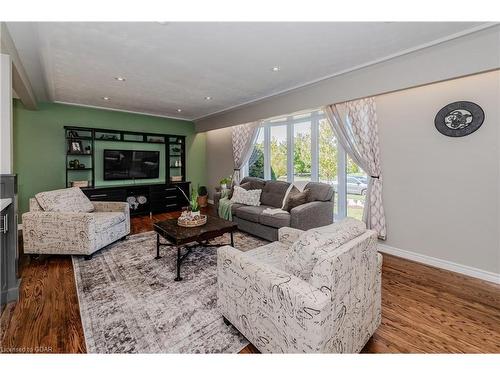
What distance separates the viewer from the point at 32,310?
2092 mm

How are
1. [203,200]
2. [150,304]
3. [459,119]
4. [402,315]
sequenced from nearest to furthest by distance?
1. [402,315]
2. [150,304]
3. [459,119]
4. [203,200]

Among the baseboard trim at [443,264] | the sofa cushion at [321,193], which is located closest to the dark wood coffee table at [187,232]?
the sofa cushion at [321,193]

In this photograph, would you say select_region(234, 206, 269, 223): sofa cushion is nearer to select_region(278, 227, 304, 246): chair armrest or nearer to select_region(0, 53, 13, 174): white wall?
select_region(278, 227, 304, 246): chair armrest

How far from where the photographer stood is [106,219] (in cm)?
347

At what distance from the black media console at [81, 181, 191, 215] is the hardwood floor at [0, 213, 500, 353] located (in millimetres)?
2477

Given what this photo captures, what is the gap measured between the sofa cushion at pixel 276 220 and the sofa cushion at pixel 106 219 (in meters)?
2.25

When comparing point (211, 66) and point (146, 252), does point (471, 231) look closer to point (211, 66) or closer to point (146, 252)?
point (211, 66)

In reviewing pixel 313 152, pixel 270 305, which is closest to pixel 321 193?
pixel 313 152

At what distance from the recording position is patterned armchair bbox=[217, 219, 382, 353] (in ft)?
4.17

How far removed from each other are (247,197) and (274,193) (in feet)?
1.74

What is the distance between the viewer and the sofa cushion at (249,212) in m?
3.99

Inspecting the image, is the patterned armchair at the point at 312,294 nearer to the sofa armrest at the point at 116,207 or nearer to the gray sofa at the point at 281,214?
the gray sofa at the point at 281,214

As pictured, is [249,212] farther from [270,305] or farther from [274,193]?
[270,305]
